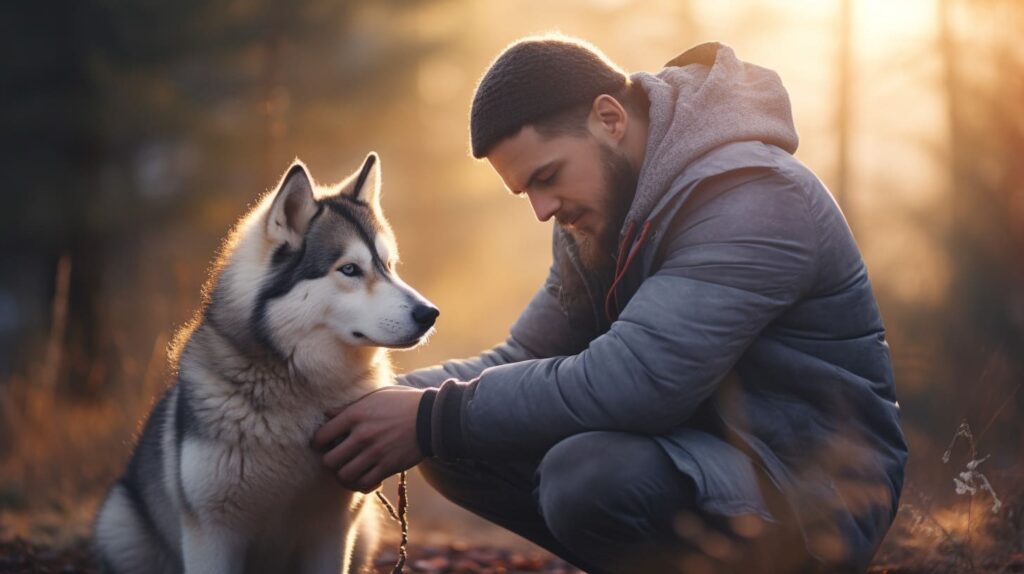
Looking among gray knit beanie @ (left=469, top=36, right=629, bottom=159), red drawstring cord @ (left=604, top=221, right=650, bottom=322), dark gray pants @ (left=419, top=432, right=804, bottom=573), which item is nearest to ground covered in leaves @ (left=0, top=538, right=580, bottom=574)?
dark gray pants @ (left=419, top=432, right=804, bottom=573)

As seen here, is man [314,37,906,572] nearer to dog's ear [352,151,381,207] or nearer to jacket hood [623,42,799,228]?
jacket hood [623,42,799,228]

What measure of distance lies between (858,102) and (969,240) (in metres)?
3.23

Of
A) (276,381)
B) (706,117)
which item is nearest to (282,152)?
(276,381)

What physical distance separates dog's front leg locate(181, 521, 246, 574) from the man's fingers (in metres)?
0.37

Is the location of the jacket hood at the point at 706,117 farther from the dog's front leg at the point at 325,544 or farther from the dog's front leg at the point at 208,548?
the dog's front leg at the point at 208,548

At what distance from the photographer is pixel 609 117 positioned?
2.77m

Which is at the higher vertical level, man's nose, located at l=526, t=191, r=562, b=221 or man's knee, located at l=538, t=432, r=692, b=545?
man's nose, located at l=526, t=191, r=562, b=221

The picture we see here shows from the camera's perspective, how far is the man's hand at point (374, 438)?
2.57 m

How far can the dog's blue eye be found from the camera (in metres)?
3.03

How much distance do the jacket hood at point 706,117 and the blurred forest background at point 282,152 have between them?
2878 mm

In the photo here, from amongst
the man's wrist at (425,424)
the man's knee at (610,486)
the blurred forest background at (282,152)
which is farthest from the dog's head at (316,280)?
the blurred forest background at (282,152)

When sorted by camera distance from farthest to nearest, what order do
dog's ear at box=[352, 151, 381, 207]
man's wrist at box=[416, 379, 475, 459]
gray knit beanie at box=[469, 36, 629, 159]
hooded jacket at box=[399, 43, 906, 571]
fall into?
1. dog's ear at box=[352, 151, 381, 207]
2. gray knit beanie at box=[469, 36, 629, 159]
3. man's wrist at box=[416, 379, 475, 459]
4. hooded jacket at box=[399, 43, 906, 571]

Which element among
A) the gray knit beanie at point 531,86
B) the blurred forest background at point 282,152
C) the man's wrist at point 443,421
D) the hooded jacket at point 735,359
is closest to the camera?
A: the hooded jacket at point 735,359

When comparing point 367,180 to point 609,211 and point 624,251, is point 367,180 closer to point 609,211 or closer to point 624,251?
point 609,211
